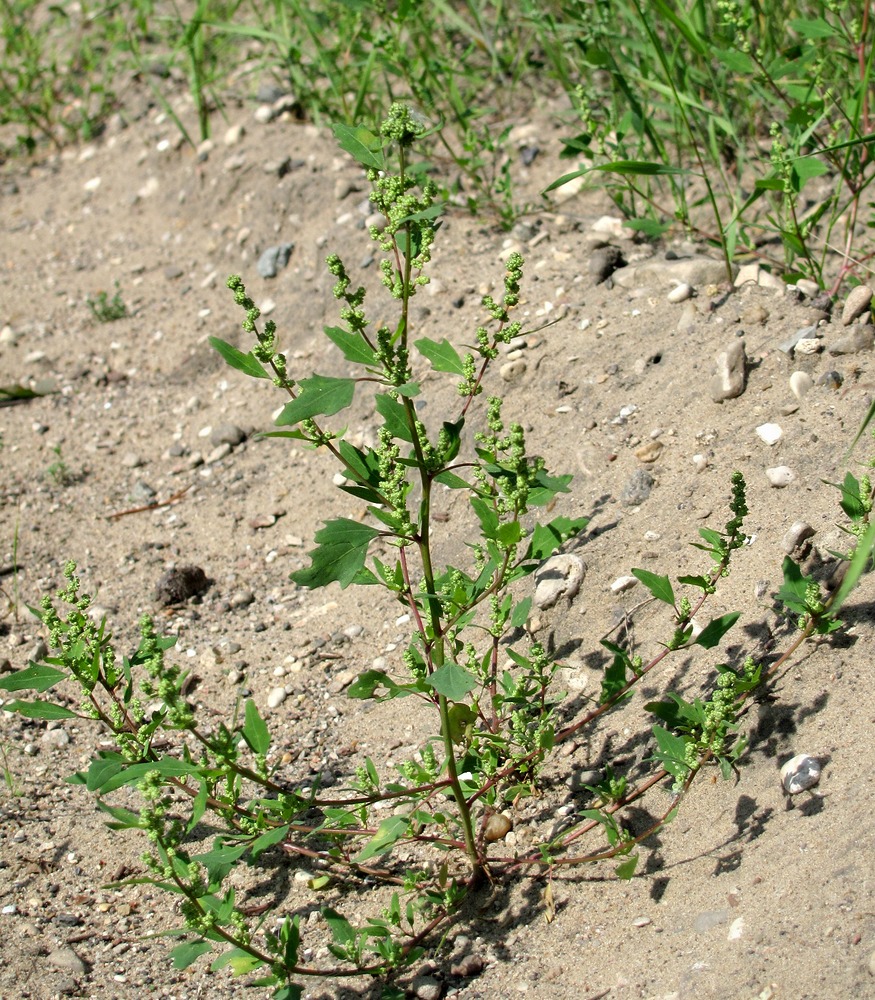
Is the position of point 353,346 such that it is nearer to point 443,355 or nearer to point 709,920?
point 443,355

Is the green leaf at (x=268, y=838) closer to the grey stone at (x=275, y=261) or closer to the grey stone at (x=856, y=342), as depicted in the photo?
the grey stone at (x=856, y=342)

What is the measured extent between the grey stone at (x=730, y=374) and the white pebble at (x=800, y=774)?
114 centimetres

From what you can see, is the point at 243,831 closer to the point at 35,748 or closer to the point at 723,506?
the point at 35,748

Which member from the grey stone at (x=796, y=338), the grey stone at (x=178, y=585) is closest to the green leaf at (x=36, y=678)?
the grey stone at (x=178, y=585)

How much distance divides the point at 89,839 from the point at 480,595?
46.6 inches

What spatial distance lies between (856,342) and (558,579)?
1.03 metres

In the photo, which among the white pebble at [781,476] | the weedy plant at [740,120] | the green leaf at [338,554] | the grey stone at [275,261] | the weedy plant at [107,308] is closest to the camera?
the green leaf at [338,554]

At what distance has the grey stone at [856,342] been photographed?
9.44 ft

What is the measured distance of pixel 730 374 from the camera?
116 inches

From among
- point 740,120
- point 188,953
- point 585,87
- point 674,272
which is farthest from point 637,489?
point 585,87

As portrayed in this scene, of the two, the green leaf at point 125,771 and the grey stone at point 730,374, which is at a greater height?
the green leaf at point 125,771

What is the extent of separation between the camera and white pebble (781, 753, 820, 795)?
2078mm

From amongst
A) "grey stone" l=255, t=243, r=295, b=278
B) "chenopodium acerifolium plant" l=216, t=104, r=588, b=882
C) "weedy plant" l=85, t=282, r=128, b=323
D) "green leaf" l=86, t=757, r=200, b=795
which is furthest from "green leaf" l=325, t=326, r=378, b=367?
"weedy plant" l=85, t=282, r=128, b=323

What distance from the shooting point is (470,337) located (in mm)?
3582
